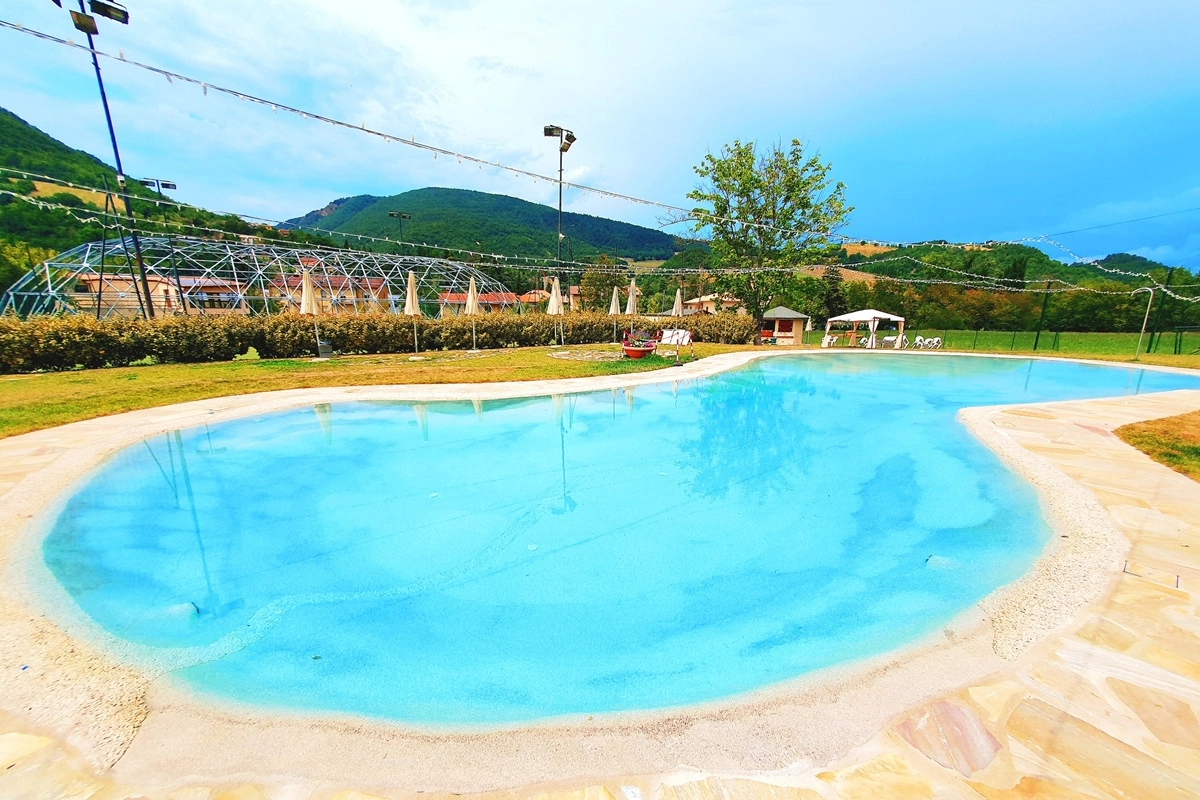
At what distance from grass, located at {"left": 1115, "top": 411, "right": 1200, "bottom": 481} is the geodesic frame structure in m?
26.6

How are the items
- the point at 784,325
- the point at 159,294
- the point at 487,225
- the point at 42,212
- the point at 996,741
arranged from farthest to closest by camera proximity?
1. the point at 487,225
2. the point at 42,212
3. the point at 159,294
4. the point at 784,325
5. the point at 996,741

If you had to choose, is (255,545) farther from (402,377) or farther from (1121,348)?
(1121,348)

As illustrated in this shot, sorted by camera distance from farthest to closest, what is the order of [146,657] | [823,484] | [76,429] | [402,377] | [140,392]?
[402,377] → [140,392] → [76,429] → [823,484] → [146,657]

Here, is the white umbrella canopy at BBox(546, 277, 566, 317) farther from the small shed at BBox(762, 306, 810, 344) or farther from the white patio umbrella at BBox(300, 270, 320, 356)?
the small shed at BBox(762, 306, 810, 344)

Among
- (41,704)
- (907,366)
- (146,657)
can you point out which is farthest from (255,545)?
(907,366)

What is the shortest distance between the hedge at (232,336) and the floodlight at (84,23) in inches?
311

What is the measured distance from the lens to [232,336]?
16438mm

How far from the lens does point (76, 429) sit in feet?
26.2

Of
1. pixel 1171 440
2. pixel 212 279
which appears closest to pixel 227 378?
→ pixel 1171 440

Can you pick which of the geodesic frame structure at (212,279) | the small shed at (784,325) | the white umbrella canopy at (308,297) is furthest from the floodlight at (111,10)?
the small shed at (784,325)

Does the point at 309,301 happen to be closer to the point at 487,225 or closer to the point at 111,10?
the point at 111,10

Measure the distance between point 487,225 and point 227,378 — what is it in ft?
216

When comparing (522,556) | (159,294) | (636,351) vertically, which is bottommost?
(522,556)

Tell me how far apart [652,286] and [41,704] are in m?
76.2
